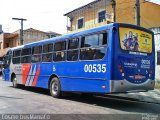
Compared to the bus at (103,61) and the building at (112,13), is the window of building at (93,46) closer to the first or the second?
the bus at (103,61)

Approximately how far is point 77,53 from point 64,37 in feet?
5.38

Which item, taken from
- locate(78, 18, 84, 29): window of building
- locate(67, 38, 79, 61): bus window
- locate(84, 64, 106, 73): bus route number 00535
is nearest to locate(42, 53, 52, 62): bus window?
locate(67, 38, 79, 61): bus window

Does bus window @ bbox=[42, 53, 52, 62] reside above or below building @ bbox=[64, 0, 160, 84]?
below

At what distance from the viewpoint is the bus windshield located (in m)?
12.9

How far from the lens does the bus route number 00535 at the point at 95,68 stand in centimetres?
1281

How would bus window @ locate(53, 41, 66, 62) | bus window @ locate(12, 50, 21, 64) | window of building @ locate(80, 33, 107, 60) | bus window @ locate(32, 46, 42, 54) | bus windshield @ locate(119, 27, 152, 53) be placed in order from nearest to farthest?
1. bus windshield @ locate(119, 27, 152, 53)
2. window of building @ locate(80, 33, 107, 60)
3. bus window @ locate(53, 41, 66, 62)
4. bus window @ locate(32, 46, 42, 54)
5. bus window @ locate(12, 50, 21, 64)

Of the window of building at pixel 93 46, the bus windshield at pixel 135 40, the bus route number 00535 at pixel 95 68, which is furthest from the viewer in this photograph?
the window of building at pixel 93 46

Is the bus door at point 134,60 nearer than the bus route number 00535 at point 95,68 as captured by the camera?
Yes

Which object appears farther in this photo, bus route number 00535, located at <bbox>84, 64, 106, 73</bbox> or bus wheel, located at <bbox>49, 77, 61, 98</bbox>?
bus wheel, located at <bbox>49, 77, 61, 98</bbox>

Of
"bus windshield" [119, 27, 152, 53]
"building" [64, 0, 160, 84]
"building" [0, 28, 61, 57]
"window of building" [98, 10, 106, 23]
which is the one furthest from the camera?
"building" [0, 28, 61, 57]

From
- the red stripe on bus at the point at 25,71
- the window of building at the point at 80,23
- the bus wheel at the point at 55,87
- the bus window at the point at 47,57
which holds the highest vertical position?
the window of building at the point at 80,23

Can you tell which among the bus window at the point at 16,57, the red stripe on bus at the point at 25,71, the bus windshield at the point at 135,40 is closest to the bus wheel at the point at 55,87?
the red stripe on bus at the point at 25,71

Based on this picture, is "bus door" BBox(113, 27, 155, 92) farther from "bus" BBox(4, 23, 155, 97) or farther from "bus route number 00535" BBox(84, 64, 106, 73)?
"bus route number 00535" BBox(84, 64, 106, 73)

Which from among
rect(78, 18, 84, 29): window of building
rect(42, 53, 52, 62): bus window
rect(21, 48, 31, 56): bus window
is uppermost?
rect(78, 18, 84, 29): window of building
